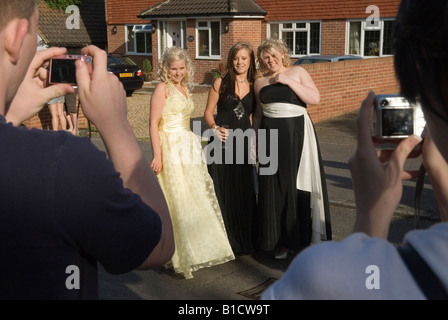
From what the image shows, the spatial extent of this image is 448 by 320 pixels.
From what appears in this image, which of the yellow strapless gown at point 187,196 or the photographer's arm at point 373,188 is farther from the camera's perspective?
the yellow strapless gown at point 187,196

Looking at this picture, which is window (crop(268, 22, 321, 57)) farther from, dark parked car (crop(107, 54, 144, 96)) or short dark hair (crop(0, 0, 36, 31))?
short dark hair (crop(0, 0, 36, 31))

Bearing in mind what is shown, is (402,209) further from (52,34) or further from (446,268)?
(52,34)

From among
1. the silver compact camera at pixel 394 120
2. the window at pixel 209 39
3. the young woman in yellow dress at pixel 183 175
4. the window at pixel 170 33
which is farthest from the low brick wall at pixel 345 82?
the window at pixel 170 33

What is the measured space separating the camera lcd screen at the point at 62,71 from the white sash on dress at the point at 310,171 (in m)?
3.87

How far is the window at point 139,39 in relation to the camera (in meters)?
30.9

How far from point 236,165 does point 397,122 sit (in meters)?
4.30

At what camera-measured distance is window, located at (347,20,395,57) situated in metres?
24.1

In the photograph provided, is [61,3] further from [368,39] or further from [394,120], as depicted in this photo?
[394,120]

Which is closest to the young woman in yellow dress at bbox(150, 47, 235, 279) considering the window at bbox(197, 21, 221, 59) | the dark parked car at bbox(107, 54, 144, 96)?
the dark parked car at bbox(107, 54, 144, 96)

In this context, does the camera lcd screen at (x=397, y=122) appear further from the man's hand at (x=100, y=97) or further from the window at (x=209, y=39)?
the window at (x=209, y=39)

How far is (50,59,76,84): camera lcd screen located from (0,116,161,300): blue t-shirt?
0.59m

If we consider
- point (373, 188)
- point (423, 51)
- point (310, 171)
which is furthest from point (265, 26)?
point (423, 51)

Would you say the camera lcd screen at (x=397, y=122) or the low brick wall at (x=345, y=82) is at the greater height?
the camera lcd screen at (x=397, y=122)

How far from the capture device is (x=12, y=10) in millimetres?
1393
